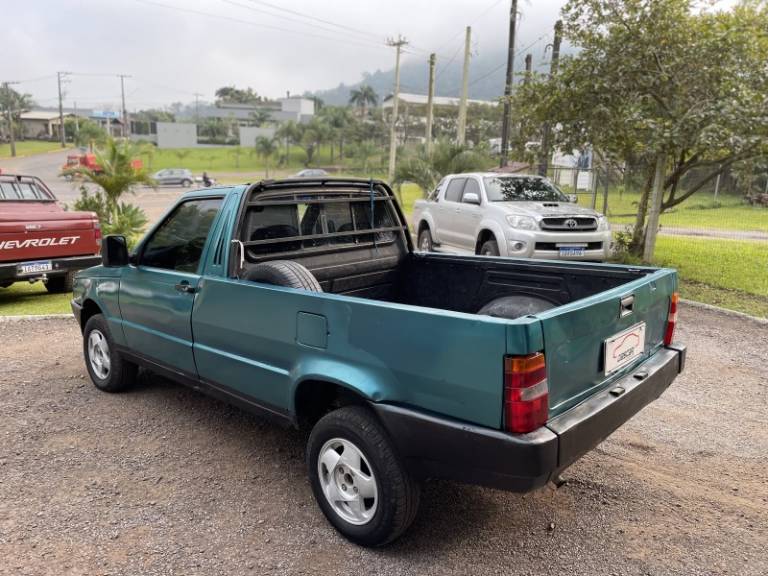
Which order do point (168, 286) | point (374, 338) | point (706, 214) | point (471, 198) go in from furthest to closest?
point (706, 214) → point (471, 198) → point (168, 286) → point (374, 338)

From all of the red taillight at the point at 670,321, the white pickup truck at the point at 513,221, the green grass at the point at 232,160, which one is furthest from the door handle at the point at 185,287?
the green grass at the point at 232,160

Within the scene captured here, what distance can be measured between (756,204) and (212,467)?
20.0 metres

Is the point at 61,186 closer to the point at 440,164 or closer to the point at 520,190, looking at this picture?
the point at 440,164

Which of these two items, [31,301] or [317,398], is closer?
[317,398]

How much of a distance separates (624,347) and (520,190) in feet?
25.7

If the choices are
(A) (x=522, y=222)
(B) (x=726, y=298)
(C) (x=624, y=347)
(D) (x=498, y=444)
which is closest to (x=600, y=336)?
(C) (x=624, y=347)

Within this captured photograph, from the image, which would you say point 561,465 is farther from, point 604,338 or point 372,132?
point 372,132

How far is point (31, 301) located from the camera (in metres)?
8.71

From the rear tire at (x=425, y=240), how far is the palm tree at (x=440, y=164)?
17.1ft

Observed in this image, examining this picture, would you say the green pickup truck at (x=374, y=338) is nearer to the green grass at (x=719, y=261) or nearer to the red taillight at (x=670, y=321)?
the red taillight at (x=670, y=321)

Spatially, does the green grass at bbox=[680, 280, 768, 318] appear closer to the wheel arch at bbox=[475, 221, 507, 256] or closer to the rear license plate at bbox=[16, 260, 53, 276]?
the wheel arch at bbox=[475, 221, 507, 256]

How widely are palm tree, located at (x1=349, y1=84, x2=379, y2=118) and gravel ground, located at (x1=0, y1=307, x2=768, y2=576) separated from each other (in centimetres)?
11574

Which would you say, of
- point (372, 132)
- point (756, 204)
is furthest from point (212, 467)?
point (372, 132)

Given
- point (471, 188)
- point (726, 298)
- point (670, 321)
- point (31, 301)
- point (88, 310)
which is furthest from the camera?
point (471, 188)
